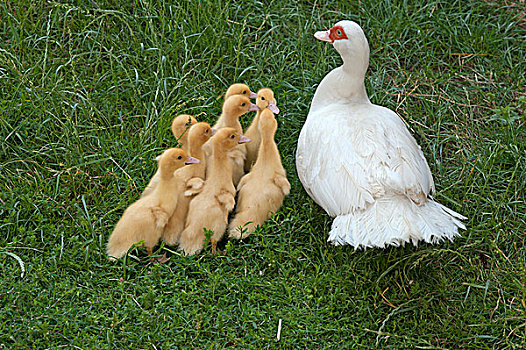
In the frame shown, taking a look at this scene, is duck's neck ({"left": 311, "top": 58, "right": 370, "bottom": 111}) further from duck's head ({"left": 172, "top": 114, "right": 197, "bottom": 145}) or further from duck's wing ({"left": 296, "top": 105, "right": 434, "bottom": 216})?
duck's head ({"left": 172, "top": 114, "right": 197, "bottom": 145})

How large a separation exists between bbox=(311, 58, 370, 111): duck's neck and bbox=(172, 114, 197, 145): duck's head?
957 mm

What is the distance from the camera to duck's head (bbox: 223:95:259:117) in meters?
4.81

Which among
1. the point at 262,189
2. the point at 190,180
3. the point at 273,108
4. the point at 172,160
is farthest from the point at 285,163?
the point at 172,160

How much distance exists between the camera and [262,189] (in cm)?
450

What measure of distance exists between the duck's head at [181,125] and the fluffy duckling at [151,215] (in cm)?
64

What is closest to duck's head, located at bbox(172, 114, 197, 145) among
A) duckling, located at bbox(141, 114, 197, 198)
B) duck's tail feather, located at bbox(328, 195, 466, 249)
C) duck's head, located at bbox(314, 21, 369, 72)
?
duckling, located at bbox(141, 114, 197, 198)

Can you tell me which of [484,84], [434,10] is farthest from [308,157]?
[434,10]

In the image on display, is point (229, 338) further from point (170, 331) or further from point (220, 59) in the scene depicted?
point (220, 59)

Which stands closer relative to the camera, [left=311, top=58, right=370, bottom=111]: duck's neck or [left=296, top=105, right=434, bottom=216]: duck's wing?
[left=296, top=105, right=434, bottom=216]: duck's wing

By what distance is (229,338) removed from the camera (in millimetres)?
3826

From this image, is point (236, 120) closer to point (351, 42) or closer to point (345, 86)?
point (345, 86)

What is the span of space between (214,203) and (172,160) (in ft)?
1.27

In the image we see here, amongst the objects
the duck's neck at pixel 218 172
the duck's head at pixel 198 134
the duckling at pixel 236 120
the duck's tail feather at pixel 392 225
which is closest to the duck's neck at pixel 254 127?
the duckling at pixel 236 120

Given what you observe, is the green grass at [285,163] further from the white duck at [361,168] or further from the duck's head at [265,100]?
the duck's head at [265,100]
